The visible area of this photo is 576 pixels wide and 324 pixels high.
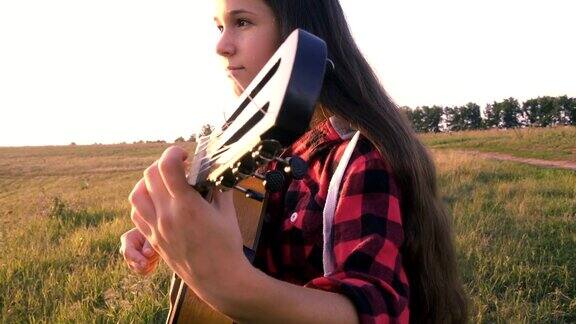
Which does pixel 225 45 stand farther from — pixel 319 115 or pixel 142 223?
pixel 142 223

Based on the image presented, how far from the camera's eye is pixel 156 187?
98cm

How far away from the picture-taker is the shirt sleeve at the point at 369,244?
1.10 m

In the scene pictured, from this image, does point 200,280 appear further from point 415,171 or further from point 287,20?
point 287,20

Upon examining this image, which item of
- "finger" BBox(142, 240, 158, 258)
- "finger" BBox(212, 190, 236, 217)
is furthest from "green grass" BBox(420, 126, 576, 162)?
"finger" BBox(212, 190, 236, 217)

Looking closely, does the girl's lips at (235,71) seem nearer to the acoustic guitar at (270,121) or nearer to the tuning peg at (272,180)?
the acoustic guitar at (270,121)

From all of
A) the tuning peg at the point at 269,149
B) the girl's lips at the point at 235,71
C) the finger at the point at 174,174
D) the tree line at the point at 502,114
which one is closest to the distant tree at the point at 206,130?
the girl's lips at the point at 235,71

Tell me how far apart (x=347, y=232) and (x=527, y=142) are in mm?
24038

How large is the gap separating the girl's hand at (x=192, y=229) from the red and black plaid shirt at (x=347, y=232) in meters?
0.25

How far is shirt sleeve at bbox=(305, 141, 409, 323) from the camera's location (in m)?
1.10

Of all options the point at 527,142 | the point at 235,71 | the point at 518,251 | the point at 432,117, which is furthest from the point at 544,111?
the point at 235,71

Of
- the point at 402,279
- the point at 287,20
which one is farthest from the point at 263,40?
the point at 402,279

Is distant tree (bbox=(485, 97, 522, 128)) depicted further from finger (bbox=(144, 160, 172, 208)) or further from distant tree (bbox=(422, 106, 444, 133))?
finger (bbox=(144, 160, 172, 208))

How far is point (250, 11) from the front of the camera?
1.52m

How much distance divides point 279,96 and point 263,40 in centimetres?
84
